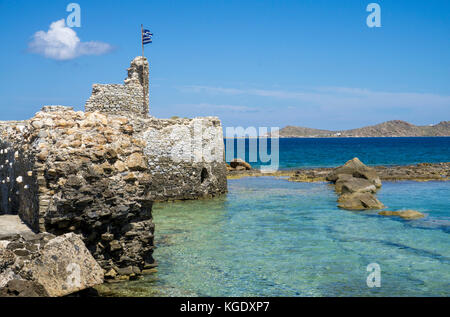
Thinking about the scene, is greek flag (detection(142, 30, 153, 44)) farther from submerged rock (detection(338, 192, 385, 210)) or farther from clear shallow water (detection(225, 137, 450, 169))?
clear shallow water (detection(225, 137, 450, 169))

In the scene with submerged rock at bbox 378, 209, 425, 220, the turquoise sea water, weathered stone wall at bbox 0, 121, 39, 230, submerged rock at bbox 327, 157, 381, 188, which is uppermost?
weathered stone wall at bbox 0, 121, 39, 230

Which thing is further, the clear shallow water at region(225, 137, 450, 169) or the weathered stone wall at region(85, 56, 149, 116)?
the clear shallow water at region(225, 137, 450, 169)

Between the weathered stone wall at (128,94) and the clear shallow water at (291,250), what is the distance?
6.00 meters

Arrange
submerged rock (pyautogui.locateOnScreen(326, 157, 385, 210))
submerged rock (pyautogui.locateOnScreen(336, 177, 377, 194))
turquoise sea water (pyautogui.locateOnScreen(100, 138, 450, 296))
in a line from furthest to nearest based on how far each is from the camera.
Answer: submerged rock (pyautogui.locateOnScreen(336, 177, 377, 194)) → submerged rock (pyautogui.locateOnScreen(326, 157, 385, 210)) → turquoise sea water (pyautogui.locateOnScreen(100, 138, 450, 296))

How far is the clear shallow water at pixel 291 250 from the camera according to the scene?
9491 millimetres

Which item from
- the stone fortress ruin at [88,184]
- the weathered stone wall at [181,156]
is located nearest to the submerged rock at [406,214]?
the weathered stone wall at [181,156]

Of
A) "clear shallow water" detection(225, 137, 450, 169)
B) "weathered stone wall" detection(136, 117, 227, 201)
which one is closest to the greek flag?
"weathered stone wall" detection(136, 117, 227, 201)

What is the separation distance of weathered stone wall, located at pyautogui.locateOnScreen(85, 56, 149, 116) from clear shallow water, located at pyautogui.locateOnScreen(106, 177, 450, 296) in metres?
6.00

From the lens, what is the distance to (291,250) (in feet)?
41.3

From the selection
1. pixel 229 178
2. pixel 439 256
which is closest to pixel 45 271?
pixel 439 256

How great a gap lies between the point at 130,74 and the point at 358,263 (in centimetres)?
1694

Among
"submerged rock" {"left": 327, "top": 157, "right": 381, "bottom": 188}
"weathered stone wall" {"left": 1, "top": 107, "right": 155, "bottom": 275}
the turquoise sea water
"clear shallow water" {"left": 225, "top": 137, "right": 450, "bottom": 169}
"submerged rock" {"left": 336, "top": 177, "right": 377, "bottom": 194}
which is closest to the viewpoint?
"weathered stone wall" {"left": 1, "top": 107, "right": 155, "bottom": 275}

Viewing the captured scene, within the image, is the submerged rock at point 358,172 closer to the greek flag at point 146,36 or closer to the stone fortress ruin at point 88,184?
the greek flag at point 146,36

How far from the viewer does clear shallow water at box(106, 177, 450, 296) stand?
31.1 feet
